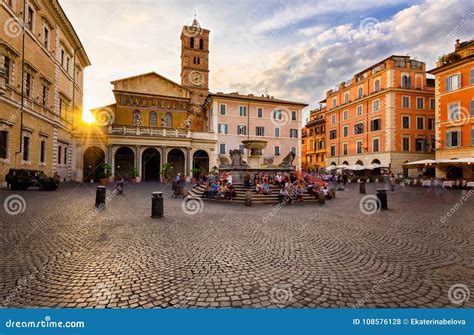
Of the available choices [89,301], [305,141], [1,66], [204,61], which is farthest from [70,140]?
[305,141]

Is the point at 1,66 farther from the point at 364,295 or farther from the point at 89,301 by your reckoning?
the point at 364,295

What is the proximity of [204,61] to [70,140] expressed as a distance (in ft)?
122

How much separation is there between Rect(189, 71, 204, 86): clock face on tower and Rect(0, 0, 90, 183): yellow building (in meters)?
28.2

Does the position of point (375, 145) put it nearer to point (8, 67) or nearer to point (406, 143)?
point (406, 143)

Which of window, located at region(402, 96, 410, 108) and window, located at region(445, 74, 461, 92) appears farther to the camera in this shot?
window, located at region(402, 96, 410, 108)

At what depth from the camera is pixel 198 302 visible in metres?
3.14

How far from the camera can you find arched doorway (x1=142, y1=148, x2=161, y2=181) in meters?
34.6

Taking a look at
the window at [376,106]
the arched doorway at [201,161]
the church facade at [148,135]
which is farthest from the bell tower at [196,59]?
the window at [376,106]

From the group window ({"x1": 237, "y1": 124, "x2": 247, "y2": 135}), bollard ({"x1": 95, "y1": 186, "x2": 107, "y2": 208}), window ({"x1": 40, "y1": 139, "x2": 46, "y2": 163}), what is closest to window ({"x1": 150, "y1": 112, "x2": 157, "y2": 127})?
window ({"x1": 237, "y1": 124, "x2": 247, "y2": 135})

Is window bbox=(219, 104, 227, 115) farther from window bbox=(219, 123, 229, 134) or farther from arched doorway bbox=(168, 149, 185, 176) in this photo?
arched doorway bbox=(168, 149, 185, 176)

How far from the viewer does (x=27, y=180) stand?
1603 centimetres

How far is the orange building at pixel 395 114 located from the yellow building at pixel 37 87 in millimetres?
39698

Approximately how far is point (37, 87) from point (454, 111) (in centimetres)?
4064

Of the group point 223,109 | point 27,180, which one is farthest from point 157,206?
point 223,109
